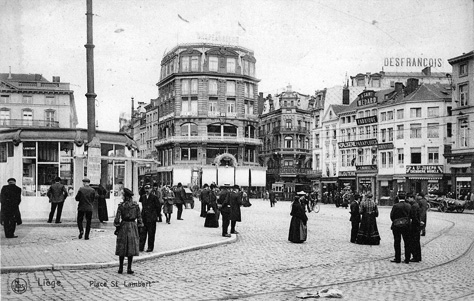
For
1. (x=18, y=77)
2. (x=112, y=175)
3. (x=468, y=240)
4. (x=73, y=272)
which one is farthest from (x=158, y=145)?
(x=73, y=272)

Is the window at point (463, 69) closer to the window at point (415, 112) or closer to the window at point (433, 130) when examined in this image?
the window at point (433, 130)

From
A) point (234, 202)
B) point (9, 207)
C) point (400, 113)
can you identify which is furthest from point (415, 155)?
point (9, 207)

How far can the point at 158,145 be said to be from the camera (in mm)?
85875

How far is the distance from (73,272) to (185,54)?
7162 cm

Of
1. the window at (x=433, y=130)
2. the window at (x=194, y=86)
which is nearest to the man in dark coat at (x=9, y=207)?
the window at (x=433, y=130)

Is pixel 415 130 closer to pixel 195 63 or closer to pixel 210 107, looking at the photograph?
pixel 210 107

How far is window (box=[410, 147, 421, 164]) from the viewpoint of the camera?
58.6m

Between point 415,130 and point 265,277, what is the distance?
5177 cm

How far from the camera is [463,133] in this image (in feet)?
162

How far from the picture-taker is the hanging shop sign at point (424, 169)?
185 ft

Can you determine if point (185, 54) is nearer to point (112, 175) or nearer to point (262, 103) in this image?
point (262, 103)

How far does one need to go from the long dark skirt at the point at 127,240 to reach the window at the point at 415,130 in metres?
52.2

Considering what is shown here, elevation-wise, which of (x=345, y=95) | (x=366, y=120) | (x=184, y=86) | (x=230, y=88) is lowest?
(x=366, y=120)

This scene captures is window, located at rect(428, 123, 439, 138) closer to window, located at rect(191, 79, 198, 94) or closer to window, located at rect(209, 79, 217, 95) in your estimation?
window, located at rect(209, 79, 217, 95)
